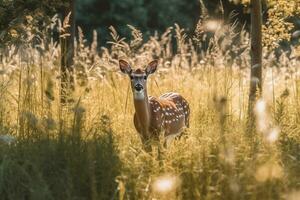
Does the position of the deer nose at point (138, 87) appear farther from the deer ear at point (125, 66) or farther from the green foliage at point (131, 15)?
the green foliage at point (131, 15)

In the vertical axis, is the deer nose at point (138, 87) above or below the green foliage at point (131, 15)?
below

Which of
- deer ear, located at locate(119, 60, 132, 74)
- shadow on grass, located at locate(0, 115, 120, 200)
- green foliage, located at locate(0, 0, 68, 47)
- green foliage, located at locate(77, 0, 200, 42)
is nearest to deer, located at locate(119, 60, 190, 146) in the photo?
deer ear, located at locate(119, 60, 132, 74)

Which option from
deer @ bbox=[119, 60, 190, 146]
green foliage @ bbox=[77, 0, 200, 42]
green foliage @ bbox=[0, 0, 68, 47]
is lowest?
deer @ bbox=[119, 60, 190, 146]

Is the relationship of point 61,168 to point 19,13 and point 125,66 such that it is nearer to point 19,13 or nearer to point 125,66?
point 125,66

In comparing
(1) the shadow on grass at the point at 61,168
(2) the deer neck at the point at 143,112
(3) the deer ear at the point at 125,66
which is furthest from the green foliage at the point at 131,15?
(1) the shadow on grass at the point at 61,168

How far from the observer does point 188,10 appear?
25.0 m

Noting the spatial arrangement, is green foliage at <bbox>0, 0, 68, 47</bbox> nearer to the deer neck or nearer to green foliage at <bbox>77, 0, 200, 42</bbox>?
the deer neck

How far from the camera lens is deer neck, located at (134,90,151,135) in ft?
25.6

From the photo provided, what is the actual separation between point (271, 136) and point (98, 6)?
62.7 ft

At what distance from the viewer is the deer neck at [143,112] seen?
A: 25.6 ft

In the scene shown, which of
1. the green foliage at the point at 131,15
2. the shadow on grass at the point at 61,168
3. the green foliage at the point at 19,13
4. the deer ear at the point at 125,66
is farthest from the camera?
the green foliage at the point at 131,15

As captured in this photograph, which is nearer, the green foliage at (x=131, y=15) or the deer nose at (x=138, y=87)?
the deer nose at (x=138, y=87)

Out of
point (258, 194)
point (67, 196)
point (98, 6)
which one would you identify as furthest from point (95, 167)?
point (98, 6)

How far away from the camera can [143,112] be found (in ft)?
25.6
